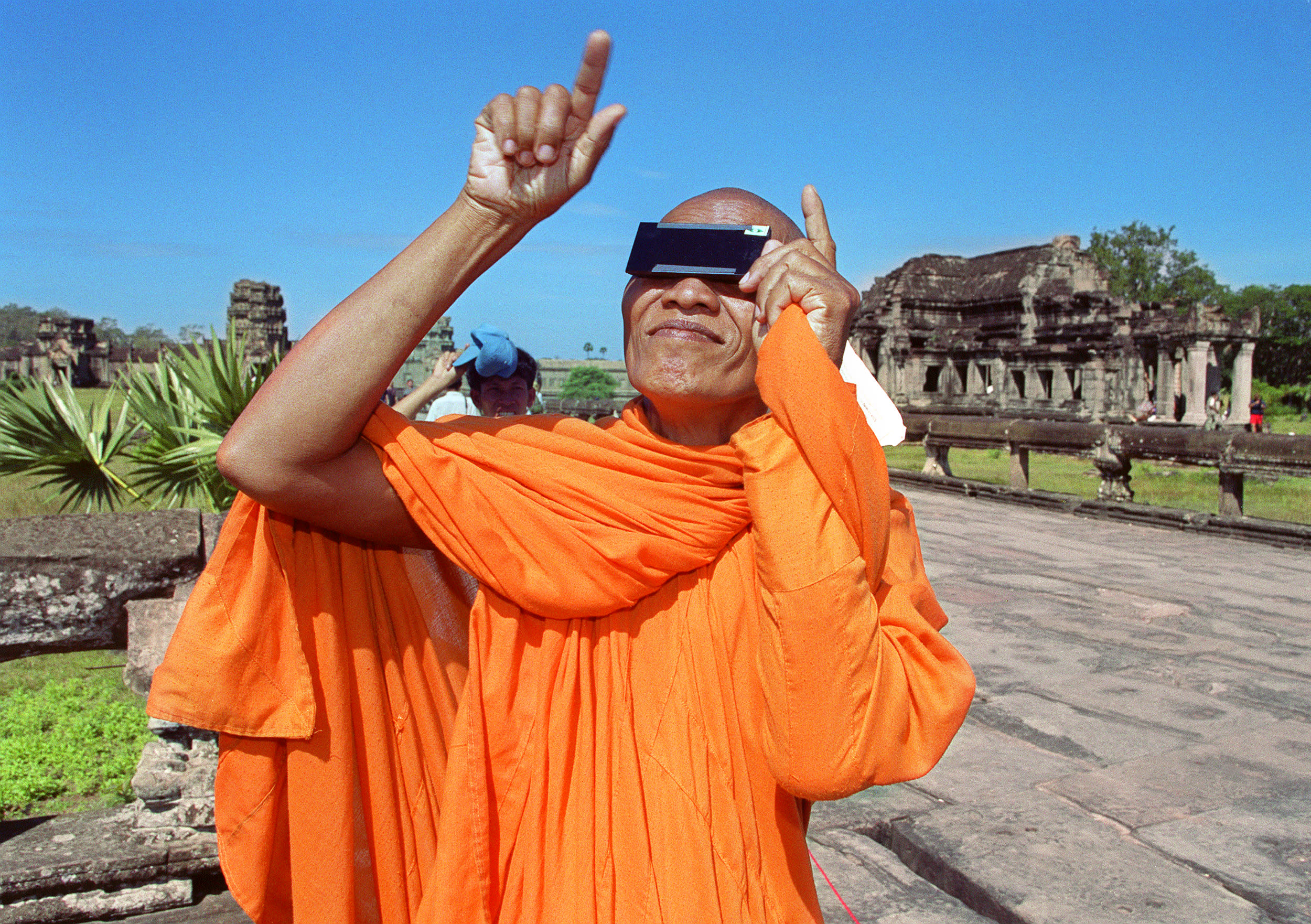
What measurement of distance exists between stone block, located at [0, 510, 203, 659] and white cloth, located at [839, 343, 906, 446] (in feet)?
5.07

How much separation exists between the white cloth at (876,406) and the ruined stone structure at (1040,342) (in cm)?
2586

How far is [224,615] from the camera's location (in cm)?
144

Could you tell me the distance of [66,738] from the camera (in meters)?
4.00

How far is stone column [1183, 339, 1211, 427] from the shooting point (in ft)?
89.0

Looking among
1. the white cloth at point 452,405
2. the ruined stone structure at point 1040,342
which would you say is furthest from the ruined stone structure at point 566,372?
the white cloth at point 452,405

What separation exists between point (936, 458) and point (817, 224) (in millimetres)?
13696

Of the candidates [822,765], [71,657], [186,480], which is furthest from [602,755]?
[71,657]

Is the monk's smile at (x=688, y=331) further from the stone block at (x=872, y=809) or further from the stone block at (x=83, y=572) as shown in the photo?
the stone block at (x=872, y=809)

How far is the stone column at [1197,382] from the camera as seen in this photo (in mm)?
27125

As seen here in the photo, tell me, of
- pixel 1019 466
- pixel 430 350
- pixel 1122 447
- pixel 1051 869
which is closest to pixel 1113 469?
pixel 1122 447

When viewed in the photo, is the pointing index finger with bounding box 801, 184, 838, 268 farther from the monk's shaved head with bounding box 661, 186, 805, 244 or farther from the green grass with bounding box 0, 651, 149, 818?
the green grass with bounding box 0, 651, 149, 818

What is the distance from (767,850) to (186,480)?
3.92m

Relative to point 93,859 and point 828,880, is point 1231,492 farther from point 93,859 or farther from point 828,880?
point 93,859

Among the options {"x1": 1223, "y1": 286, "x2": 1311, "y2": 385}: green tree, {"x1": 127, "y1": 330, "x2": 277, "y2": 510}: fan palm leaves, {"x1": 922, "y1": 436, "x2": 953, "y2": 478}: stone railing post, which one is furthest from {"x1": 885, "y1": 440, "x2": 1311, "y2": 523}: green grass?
{"x1": 1223, "y1": 286, "x2": 1311, "y2": 385}: green tree
